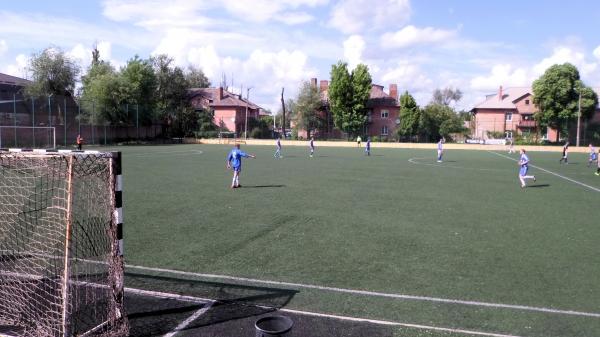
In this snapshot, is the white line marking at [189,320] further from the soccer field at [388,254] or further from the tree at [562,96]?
the tree at [562,96]

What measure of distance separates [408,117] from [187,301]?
66703 millimetres

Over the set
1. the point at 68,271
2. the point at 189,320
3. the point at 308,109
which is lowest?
the point at 189,320

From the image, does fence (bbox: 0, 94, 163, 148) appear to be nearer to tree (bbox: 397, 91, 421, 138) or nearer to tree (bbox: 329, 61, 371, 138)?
tree (bbox: 329, 61, 371, 138)

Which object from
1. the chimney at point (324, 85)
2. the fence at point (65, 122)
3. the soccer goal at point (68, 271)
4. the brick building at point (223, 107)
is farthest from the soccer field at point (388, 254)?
the chimney at point (324, 85)

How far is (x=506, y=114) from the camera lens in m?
83.8

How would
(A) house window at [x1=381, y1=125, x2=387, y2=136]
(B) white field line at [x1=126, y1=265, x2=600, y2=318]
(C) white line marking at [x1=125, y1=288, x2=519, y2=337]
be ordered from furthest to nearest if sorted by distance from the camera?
1. (A) house window at [x1=381, y1=125, x2=387, y2=136]
2. (B) white field line at [x1=126, y1=265, x2=600, y2=318]
3. (C) white line marking at [x1=125, y1=288, x2=519, y2=337]

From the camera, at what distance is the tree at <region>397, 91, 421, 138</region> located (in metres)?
69.8

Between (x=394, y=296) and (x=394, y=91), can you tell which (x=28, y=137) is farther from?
(x=394, y=91)

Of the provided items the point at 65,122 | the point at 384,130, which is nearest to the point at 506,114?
the point at 384,130

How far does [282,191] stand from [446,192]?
6.37 metres

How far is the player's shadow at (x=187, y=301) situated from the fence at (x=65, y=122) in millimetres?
38592

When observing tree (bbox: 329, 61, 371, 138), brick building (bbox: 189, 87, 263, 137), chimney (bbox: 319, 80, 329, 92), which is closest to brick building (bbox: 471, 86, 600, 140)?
tree (bbox: 329, 61, 371, 138)

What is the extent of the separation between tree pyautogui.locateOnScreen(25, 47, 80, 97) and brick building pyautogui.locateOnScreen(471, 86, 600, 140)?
6376 centimetres

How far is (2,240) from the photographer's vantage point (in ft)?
29.1
